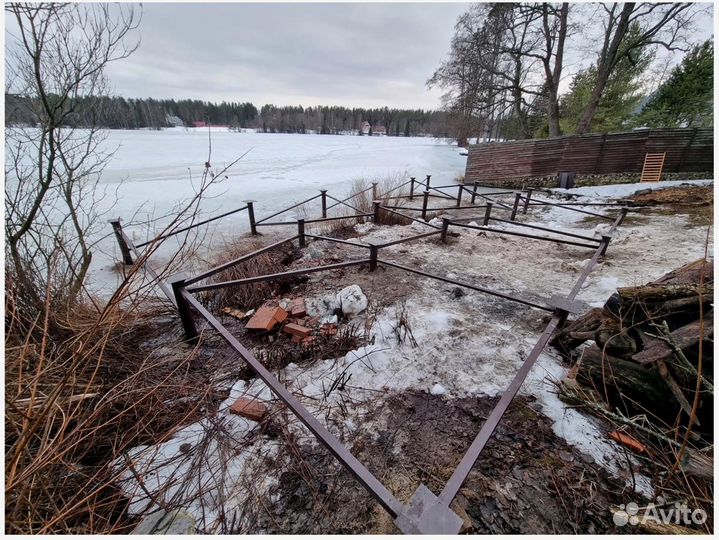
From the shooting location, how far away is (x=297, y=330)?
9.77ft

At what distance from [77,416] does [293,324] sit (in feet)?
5.76

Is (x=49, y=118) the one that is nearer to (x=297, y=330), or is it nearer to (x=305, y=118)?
(x=297, y=330)

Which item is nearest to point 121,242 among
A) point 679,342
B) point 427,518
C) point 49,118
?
point 49,118

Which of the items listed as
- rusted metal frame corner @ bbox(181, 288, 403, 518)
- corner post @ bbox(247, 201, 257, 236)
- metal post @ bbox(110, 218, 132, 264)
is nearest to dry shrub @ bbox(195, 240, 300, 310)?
corner post @ bbox(247, 201, 257, 236)

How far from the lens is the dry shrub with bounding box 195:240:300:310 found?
3889mm

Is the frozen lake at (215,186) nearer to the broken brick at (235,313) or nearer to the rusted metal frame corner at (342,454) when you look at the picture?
the broken brick at (235,313)

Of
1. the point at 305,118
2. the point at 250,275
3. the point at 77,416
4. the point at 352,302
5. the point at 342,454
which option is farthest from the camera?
the point at 305,118

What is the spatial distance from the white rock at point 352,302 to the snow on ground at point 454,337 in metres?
0.12

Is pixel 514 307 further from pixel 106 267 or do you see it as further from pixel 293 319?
pixel 106 267

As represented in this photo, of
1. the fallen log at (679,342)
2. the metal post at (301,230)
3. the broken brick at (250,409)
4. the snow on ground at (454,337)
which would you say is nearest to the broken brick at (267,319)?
the snow on ground at (454,337)

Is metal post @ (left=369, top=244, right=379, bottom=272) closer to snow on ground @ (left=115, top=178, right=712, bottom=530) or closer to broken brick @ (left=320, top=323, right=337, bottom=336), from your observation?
snow on ground @ (left=115, top=178, right=712, bottom=530)

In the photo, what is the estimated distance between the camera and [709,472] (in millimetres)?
1393

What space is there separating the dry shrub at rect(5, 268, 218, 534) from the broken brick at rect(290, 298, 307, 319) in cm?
117

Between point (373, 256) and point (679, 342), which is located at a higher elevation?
point (679, 342)
